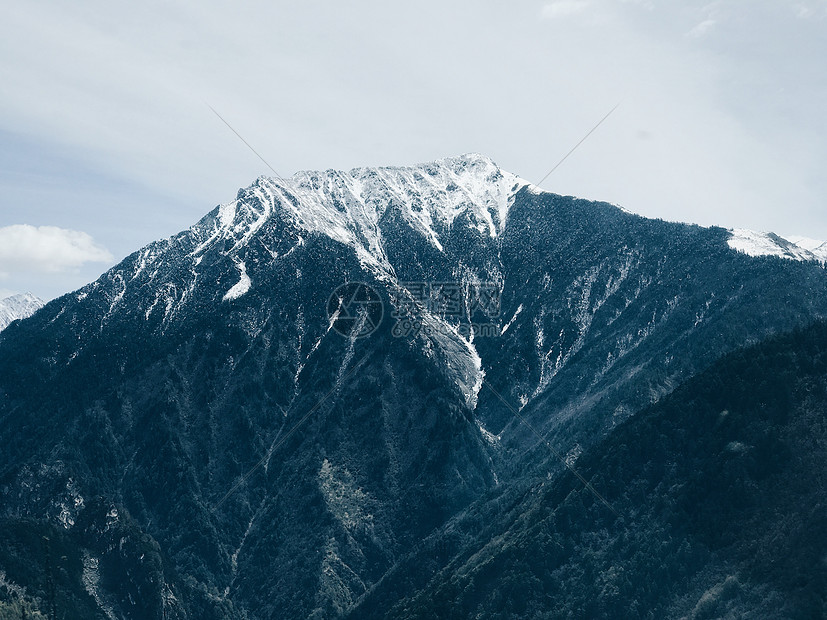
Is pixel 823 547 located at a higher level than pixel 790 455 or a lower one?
lower

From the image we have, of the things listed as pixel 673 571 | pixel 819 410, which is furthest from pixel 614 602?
pixel 819 410

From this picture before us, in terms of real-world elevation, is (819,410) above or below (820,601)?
above

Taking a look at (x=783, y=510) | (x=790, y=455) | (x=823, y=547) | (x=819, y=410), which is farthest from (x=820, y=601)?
(x=819, y=410)

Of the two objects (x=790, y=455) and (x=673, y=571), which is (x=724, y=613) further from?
(x=790, y=455)

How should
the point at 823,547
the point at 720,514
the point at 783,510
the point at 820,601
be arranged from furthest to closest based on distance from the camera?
the point at 720,514, the point at 783,510, the point at 823,547, the point at 820,601

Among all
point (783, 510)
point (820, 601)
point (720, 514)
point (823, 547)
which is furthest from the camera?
point (720, 514)

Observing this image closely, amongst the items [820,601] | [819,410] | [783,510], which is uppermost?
[819,410]

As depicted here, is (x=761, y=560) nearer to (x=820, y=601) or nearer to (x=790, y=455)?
(x=820, y=601)

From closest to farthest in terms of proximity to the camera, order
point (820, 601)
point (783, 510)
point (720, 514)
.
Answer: point (820, 601) < point (783, 510) < point (720, 514)

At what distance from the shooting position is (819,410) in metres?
199

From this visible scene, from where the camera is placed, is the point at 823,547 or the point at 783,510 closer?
the point at 823,547

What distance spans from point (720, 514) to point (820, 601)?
40.4 meters

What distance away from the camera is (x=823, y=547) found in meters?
168

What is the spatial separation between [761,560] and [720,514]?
68.5 ft
